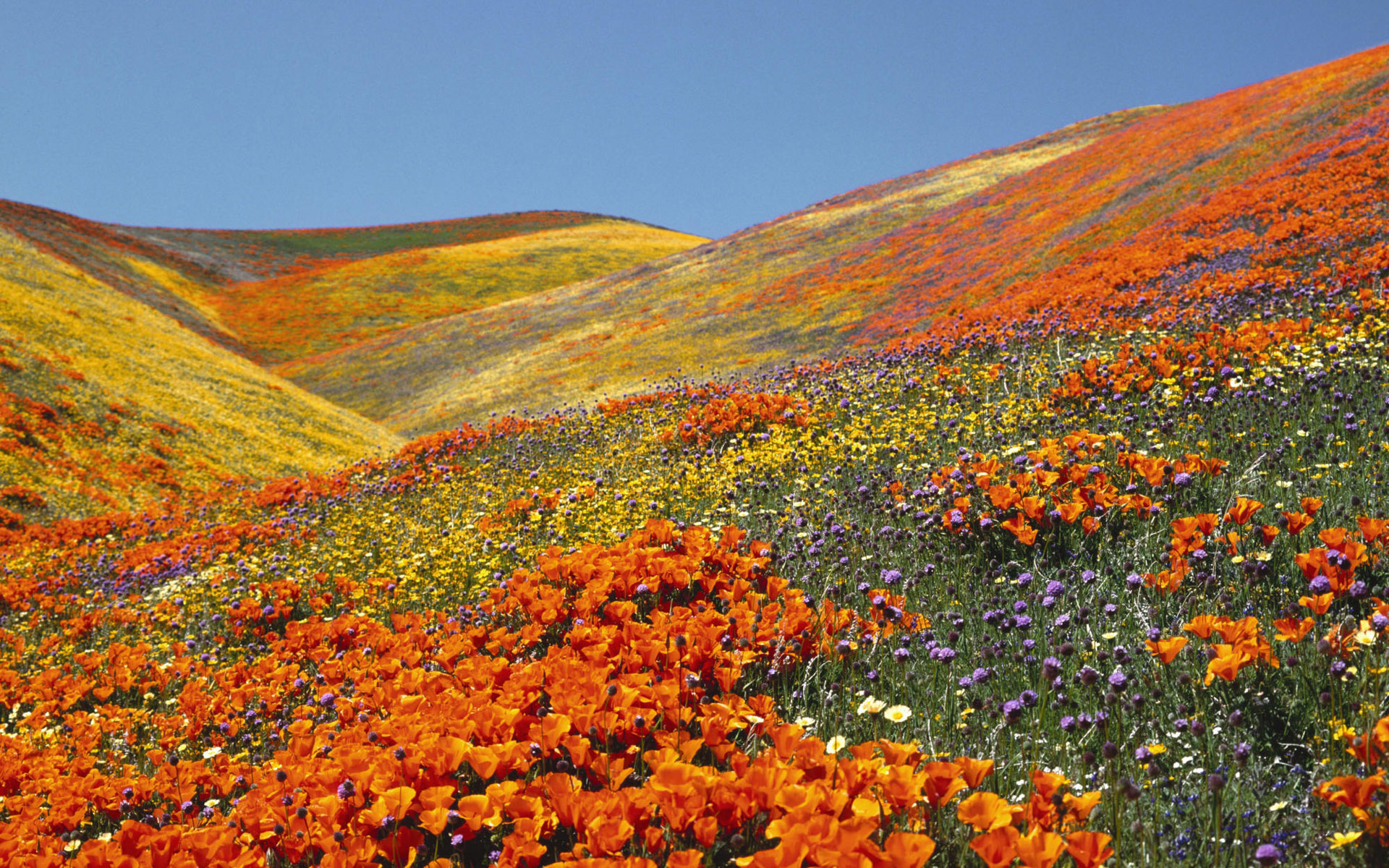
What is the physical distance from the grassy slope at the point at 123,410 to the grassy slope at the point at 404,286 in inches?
966

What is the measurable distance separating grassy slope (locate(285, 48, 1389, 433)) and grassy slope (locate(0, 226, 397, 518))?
728 cm

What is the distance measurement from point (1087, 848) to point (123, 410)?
2245 centimetres

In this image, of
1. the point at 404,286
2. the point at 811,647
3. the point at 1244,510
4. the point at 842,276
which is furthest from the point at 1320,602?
the point at 404,286

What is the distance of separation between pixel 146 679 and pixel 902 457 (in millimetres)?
7235

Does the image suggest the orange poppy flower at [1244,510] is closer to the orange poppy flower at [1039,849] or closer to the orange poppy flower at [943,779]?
the orange poppy flower at [943,779]

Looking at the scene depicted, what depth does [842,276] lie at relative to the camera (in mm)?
36719

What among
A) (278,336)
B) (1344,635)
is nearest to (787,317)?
(1344,635)

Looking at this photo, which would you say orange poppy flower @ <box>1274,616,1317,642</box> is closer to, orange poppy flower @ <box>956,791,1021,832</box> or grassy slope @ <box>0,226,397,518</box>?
orange poppy flower @ <box>956,791,1021,832</box>

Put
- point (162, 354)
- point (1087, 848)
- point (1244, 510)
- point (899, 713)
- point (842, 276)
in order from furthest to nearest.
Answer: point (842, 276) < point (162, 354) < point (1244, 510) < point (899, 713) < point (1087, 848)

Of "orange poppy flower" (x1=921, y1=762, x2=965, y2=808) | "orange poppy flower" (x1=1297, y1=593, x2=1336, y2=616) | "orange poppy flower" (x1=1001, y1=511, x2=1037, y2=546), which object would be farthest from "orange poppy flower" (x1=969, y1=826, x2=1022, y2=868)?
"orange poppy flower" (x1=1001, y1=511, x2=1037, y2=546)

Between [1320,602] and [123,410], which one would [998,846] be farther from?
[123,410]

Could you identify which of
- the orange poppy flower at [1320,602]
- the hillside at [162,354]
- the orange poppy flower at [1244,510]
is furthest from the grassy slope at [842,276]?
the orange poppy flower at [1320,602]

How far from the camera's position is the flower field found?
2.34 meters

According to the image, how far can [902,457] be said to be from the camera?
26.1 ft
